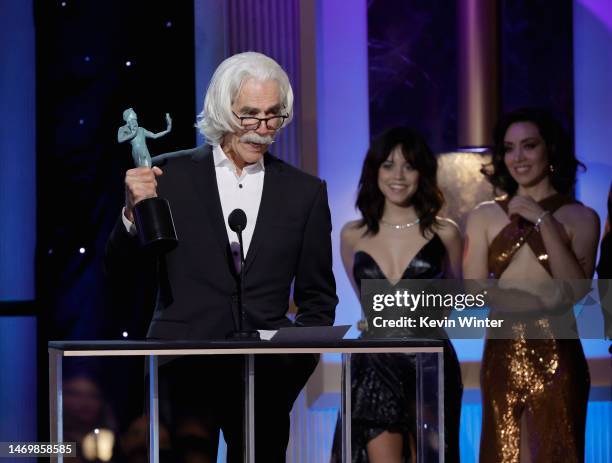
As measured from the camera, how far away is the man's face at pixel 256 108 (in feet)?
9.30

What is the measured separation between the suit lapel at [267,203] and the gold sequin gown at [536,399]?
6.62 feet

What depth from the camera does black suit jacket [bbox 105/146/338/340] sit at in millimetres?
2721

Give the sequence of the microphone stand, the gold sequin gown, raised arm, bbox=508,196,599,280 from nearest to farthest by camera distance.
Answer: the microphone stand
the gold sequin gown
raised arm, bbox=508,196,599,280

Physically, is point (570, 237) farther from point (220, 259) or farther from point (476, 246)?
point (220, 259)

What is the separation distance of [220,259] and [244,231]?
135mm

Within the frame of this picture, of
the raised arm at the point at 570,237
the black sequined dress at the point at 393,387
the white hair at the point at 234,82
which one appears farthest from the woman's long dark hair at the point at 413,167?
the white hair at the point at 234,82

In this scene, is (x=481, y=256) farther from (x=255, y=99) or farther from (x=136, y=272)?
(x=255, y=99)

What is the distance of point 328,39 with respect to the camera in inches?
202

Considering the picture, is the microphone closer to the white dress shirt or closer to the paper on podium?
the paper on podium

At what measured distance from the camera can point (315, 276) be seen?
2.88 meters

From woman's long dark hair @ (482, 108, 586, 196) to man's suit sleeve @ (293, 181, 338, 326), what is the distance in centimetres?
206

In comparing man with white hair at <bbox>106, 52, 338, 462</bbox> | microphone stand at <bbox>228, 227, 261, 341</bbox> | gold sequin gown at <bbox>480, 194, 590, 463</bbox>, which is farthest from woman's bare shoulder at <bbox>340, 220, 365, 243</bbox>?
→ microphone stand at <bbox>228, 227, 261, 341</bbox>

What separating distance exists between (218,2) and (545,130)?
1536mm

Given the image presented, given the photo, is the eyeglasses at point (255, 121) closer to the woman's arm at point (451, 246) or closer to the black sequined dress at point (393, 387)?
the black sequined dress at point (393, 387)
